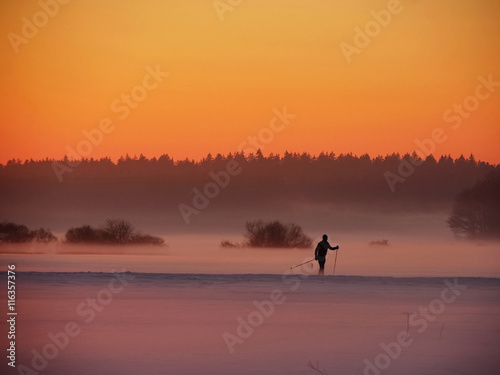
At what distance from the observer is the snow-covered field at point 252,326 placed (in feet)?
47.0

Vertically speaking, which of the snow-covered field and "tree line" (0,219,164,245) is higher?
"tree line" (0,219,164,245)

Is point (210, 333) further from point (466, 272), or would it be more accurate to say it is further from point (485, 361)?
point (466, 272)

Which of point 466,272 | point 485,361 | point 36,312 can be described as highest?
point 466,272

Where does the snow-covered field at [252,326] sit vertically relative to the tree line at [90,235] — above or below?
below

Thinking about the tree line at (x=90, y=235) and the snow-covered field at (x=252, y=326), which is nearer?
the snow-covered field at (x=252, y=326)

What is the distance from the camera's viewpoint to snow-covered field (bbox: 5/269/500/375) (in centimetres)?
1433

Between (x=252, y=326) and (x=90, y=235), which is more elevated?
(x=90, y=235)

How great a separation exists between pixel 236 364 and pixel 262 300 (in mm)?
7635

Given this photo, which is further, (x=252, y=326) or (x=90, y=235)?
(x=90, y=235)

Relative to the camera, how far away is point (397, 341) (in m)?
16.3

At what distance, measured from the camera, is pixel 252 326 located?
1781 cm

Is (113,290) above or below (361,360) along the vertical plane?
above

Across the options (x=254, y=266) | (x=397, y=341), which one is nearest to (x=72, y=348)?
(x=397, y=341)

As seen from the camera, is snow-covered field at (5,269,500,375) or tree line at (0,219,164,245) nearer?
snow-covered field at (5,269,500,375)
